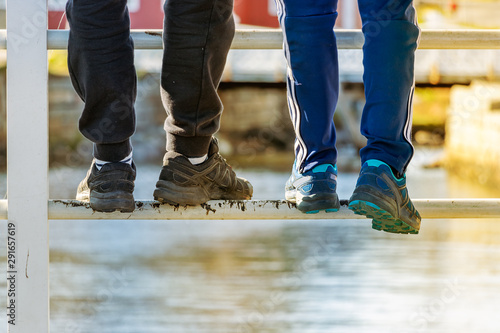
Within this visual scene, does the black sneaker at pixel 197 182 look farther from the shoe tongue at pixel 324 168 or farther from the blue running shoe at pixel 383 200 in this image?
the blue running shoe at pixel 383 200

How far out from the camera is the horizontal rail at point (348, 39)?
1.52 metres

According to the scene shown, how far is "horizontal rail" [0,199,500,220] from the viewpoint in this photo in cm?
143

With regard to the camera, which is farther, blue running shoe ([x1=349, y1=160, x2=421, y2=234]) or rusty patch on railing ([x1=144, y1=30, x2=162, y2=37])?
rusty patch on railing ([x1=144, y1=30, x2=162, y2=37])

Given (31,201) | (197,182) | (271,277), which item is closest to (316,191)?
(197,182)

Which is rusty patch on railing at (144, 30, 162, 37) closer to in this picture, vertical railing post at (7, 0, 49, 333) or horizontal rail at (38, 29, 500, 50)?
horizontal rail at (38, 29, 500, 50)

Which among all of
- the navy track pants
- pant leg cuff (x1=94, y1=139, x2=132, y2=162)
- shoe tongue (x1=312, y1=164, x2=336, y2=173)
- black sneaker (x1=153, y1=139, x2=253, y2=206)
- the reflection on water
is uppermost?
the navy track pants

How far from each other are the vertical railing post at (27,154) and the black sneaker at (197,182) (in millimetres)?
219

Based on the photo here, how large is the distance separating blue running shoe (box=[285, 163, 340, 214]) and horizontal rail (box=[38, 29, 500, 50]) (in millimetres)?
249

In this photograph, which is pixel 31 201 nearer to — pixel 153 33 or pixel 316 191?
pixel 153 33

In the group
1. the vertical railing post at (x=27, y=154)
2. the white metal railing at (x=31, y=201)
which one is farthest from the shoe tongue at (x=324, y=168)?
the vertical railing post at (x=27, y=154)

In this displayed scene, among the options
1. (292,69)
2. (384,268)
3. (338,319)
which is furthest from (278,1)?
(384,268)

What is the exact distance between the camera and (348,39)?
5.06 feet

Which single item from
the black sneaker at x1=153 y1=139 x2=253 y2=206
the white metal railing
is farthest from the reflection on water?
the white metal railing

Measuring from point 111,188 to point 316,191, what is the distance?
0.37 meters
